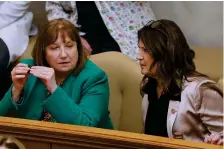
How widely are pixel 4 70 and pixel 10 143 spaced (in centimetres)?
79

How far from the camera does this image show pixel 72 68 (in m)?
1.71

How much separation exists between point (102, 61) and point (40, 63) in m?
0.35

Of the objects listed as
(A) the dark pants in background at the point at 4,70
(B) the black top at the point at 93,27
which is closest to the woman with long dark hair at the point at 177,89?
(B) the black top at the point at 93,27

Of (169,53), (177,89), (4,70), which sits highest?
(169,53)

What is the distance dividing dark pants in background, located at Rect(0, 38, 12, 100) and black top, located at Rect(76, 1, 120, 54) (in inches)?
14.2

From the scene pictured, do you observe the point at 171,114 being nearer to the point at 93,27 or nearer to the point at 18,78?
the point at 18,78

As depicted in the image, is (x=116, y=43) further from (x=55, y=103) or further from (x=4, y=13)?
(x=55, y=103)

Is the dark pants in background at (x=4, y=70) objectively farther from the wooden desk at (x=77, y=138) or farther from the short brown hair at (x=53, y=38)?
the wooden desk at (x=77, y=138)

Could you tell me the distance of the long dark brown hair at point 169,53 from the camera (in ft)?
5.00

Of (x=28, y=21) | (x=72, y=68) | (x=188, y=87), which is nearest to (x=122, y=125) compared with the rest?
(x=72, y=68)

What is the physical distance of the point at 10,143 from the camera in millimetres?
1330

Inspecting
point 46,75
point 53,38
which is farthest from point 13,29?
point 46,75

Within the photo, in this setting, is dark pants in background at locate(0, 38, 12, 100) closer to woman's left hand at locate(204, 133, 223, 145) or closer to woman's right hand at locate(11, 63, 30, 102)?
woman's right hand at locate(11, 63, 30, 102)

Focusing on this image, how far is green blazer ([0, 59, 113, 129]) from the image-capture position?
5.06 ft
